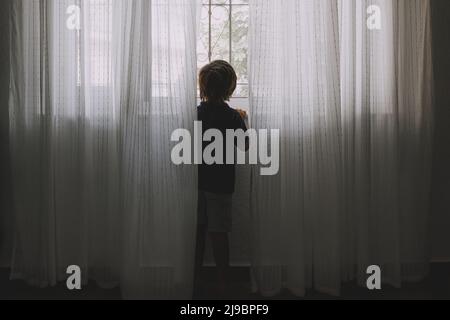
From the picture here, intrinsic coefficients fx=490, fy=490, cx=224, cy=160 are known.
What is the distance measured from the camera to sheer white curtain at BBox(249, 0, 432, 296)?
2.13m

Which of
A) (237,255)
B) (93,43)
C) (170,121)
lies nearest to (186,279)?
(237,255)

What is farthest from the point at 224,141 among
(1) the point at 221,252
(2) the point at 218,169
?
(1) the point at 221,252

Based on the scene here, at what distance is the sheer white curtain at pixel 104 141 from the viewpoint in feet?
6.81

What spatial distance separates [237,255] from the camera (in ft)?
7.74

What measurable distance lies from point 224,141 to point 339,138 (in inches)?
20.2

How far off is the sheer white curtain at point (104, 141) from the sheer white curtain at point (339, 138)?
1.12ft

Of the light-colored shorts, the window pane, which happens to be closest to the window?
the window pane

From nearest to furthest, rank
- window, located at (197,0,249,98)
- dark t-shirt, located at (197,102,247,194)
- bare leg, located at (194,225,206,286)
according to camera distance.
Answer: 1. dark t-shirt, located at (197,102,247,194)
2. bare leg, located at (194,225,206,286)
3. window, located at (197,0,249,98)

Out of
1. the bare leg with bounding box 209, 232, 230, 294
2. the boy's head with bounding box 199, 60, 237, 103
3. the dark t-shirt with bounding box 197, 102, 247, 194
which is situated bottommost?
the bare leg with bounding box 209, 232, 230, 294

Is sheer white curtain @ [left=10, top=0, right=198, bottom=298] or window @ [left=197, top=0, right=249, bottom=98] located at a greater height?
window @ [left=197, top=0, right=249, bottom=98]

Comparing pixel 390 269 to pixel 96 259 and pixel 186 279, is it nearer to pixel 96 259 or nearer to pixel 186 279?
pixel 186 279

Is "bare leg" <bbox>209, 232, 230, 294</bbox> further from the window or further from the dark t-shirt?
the window

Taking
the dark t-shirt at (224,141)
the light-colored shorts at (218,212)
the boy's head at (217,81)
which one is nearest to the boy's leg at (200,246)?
the light-colored shorts at (218,212)
